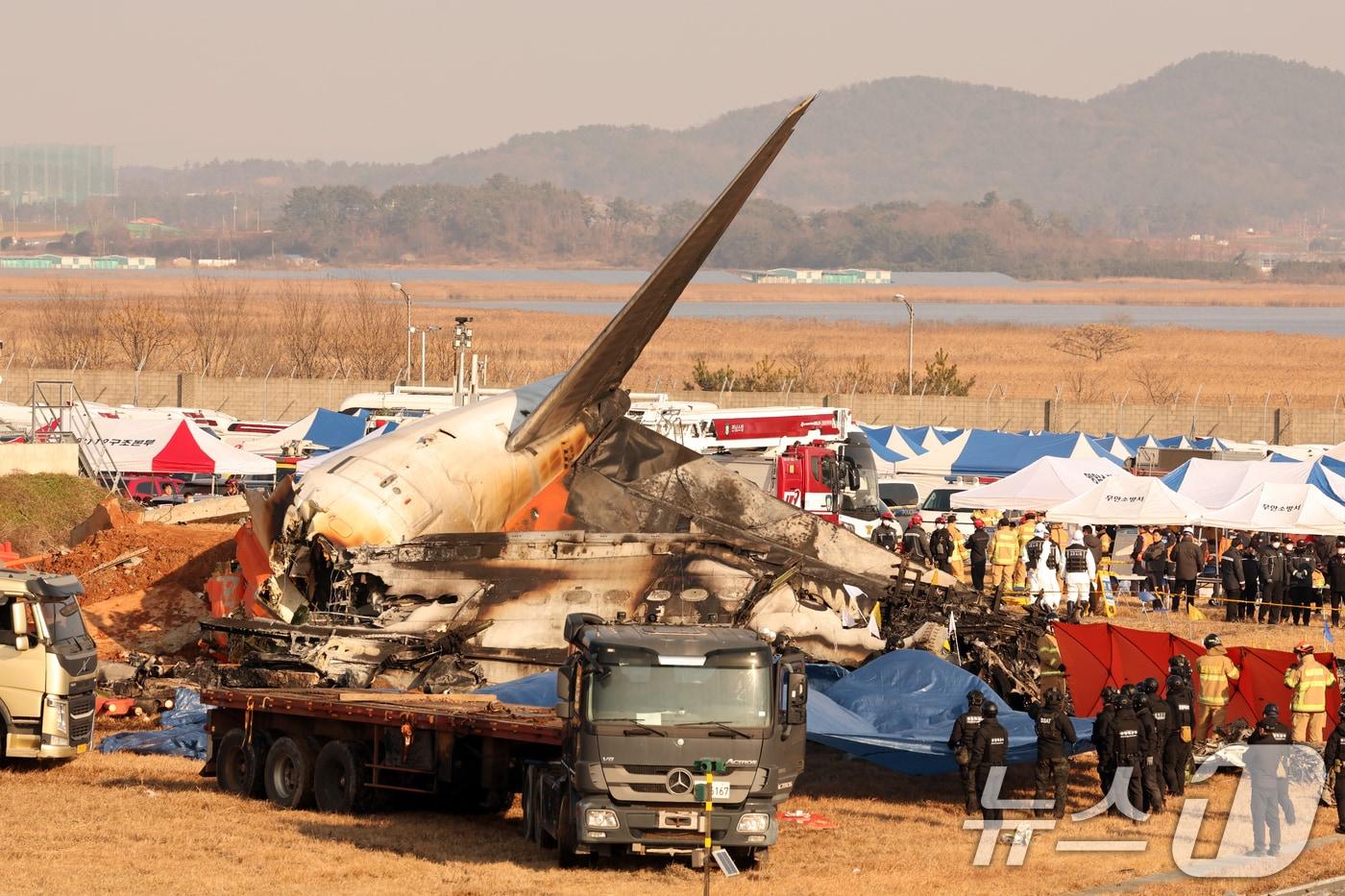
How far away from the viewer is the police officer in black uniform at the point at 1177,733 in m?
20.4

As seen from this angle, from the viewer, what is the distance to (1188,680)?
67.9ft

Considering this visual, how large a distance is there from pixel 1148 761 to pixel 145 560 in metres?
18.6

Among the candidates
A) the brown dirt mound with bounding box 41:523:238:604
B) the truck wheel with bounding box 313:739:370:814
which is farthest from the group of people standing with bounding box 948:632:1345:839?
the brown dirt mound with bounding box 41:523:238:604

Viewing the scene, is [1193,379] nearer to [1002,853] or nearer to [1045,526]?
[1045,526]

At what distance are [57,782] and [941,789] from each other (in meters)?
10.5

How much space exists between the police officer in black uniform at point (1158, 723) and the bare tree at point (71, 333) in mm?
83318

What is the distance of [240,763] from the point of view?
19828 mm

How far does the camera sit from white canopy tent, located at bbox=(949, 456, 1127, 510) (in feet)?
139

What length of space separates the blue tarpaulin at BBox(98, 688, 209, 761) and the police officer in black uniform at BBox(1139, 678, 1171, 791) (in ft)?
38.3

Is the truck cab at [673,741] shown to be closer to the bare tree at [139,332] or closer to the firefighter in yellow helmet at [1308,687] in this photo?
the firefighter in yellow helmet at [1308,687]

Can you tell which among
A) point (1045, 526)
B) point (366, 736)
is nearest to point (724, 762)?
point (366, 736)

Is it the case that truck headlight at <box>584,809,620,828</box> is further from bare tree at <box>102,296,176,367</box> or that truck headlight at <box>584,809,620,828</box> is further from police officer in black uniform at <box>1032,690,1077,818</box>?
bare tree at <box>102,296,176,367</box>

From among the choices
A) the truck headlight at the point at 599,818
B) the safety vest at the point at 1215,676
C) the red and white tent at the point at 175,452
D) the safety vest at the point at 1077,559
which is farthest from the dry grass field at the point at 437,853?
the red and white tent at the point at 175,452

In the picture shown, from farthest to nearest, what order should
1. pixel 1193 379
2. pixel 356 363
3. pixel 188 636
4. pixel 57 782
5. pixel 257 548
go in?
pixel 1193 379
pixel 356 363
pixel 188 636
pixel 257 548
pixel 57 782
